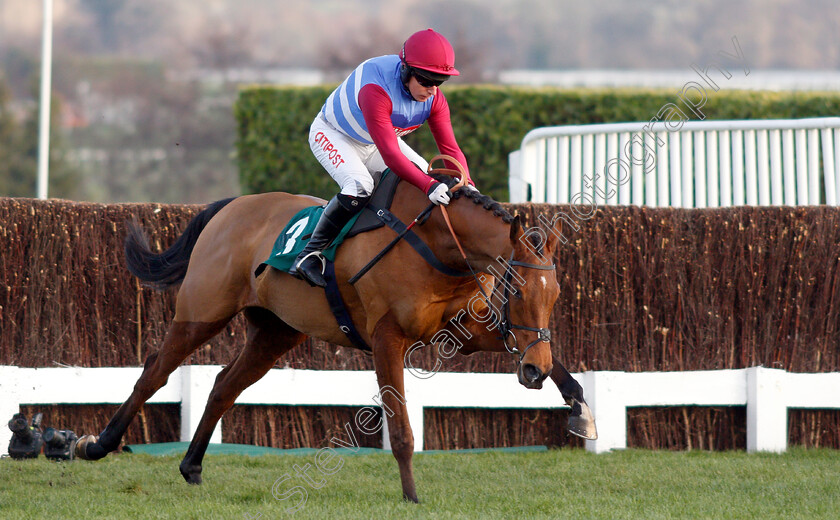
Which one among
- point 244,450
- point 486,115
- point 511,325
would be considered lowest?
point 244,450

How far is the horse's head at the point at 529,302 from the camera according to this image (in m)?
4.16

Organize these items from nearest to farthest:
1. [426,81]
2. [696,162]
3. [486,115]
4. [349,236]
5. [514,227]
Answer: [514,227]
[426,81]
[349,236]
[696,162]
[486,115]

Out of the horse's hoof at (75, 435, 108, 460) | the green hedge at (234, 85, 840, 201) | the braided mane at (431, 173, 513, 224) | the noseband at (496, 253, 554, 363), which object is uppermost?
the green hedge at (234, 85, 840, 201)

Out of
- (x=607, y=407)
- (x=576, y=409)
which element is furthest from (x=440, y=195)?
(x=607, y=407)

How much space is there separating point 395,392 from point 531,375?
0.67 meters

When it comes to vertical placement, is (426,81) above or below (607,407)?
above

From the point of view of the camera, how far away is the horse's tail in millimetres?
5578

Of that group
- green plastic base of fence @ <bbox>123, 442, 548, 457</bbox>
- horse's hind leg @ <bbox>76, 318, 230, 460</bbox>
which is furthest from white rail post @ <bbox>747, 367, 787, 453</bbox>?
horse's hind leg @ <bbox>76, 318, 230, 460</bbox>

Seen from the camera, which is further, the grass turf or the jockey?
the jockey

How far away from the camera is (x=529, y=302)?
419 cm

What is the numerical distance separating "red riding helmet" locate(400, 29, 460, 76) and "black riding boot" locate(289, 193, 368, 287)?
69 centimetres

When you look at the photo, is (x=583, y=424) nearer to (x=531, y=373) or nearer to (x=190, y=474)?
(x=531, y=373)

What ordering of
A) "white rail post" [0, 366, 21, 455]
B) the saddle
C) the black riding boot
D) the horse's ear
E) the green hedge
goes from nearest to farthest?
the horse's ear → the saddle → the black riding boot → "white rail post" [0, 366, 21, 455] → the green hedge

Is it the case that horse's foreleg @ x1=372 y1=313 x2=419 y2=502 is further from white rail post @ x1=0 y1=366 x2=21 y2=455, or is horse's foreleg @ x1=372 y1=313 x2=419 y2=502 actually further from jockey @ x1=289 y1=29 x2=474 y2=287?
white rail post @ x1=0 y1=366 x2=21 y2=455
